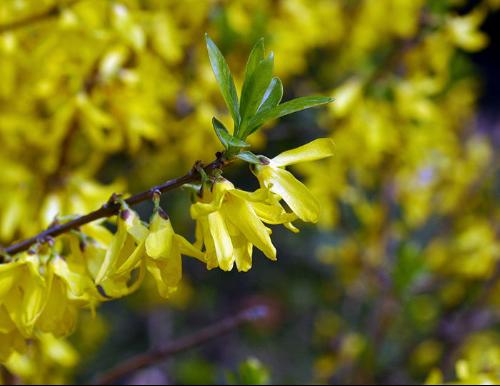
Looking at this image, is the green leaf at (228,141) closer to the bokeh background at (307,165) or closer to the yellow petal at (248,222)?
the yellow petal at (248,222)

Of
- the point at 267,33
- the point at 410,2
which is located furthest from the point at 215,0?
the point at 410,2

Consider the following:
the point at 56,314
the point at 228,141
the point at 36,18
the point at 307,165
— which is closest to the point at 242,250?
the point at 228,141

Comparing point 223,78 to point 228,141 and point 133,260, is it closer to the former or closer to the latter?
point 228,141

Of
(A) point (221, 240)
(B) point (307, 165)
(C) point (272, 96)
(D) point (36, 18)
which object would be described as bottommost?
(A) point (221, 240)

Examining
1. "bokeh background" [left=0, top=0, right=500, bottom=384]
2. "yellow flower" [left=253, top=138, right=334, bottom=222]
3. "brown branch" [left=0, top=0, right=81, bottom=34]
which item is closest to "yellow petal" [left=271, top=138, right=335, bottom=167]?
"yellow flower" [left=253, top=138, right=334, bottom=222]

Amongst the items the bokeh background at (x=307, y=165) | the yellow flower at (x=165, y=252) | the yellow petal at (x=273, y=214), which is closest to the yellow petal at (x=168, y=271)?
the yellow flower at (x=165, y=252)

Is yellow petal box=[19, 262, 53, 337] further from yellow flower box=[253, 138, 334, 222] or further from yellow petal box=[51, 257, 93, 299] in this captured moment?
yellow flower box=[253, 138, 334, 222]

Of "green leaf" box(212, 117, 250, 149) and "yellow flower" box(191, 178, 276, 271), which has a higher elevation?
"green leaf" box(212, 117, 250, 149)
